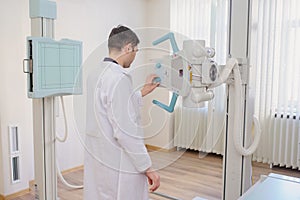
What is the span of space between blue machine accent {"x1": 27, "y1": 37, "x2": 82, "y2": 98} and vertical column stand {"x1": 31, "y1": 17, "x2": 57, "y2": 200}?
3.8 inches

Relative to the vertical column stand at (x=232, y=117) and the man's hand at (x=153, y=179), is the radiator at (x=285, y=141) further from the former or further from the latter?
the man's hand at (x=153, y=179)

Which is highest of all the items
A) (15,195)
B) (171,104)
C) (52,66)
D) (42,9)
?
(42,9)

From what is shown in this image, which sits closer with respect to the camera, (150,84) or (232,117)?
(150,84)

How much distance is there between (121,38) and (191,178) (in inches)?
96.7

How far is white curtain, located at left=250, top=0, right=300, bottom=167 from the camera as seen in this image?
343 centimetres

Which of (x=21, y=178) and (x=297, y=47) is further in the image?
(x=297, y=47)

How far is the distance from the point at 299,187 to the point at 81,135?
973 millimetres

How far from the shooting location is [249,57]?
5.31 feet

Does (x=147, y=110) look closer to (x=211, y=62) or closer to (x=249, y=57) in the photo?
(x=211, y=62)

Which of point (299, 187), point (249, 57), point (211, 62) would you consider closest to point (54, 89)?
point (211, 62)

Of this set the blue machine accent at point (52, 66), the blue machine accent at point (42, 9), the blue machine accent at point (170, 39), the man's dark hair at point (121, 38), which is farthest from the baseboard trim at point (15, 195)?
the blue machine accent at point (170, 39)

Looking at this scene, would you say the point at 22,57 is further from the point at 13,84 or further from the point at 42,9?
the point at 42,9

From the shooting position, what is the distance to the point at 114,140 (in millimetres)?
1362

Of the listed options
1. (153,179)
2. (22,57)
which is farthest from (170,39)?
(22,57)
